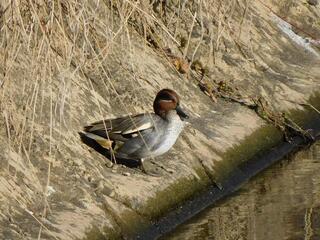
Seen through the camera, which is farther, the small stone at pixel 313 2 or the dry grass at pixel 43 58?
the small stone at pixel 313 2

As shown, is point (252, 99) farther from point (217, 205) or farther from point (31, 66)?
point (31, 66)

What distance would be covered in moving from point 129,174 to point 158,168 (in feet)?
1.35

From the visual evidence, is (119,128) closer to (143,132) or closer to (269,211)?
(143,132)

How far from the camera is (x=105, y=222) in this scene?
1026 centimetres

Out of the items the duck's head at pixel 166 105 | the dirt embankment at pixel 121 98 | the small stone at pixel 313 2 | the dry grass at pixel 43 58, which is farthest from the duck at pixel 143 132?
the small stone at pixel 313 2

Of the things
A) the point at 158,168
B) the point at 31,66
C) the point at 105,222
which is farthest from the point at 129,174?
the point at 31,66

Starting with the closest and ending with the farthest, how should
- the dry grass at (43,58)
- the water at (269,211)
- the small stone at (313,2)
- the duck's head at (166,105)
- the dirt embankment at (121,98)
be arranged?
the dry grass at (43,58) → the dirt embankment at (121,98) → the water at (269,211) → the duck's head at (166,105) → the small stone at (313,2)

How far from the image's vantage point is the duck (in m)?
11.1

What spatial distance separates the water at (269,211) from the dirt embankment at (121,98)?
0.31 metres

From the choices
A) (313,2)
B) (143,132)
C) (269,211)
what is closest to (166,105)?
(143,132)

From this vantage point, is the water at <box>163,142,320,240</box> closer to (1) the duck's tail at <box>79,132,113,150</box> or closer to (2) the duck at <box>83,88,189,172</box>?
(2) the duck at <box>83,88,189,172</box>

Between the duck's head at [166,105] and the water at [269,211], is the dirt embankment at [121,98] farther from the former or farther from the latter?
the duck's head at [166,105]

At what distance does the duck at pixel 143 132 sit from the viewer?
11.1 m

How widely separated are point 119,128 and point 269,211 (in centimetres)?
164
